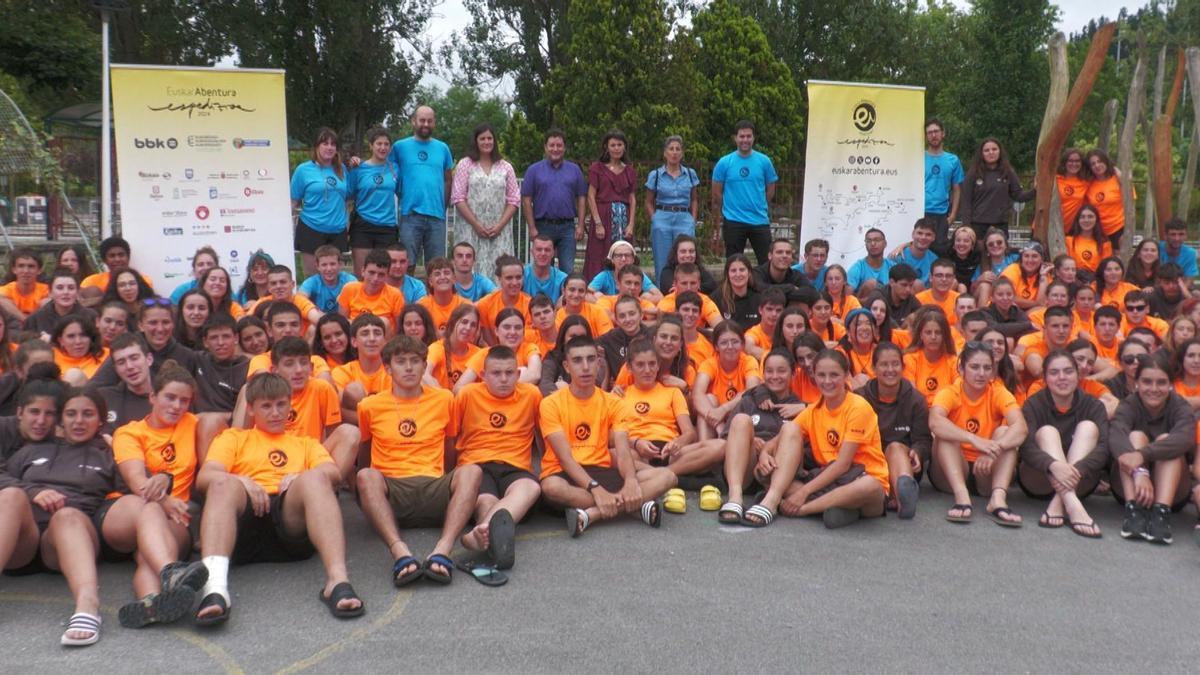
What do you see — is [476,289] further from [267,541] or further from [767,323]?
[267,541]

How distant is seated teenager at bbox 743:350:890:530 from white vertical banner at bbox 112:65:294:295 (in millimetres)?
5826

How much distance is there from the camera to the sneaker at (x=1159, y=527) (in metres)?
6.00

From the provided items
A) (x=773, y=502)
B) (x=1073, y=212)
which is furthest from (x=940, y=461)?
(x=1073, y=212)

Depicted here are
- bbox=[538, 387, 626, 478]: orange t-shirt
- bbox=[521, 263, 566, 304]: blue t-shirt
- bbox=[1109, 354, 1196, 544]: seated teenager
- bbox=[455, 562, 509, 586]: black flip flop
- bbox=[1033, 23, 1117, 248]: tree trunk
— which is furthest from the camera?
bbox=[1033, 23, 1117, 248]: tree trunk

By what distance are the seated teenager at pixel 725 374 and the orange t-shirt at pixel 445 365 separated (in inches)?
62.2

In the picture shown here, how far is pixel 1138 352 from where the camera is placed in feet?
24.1

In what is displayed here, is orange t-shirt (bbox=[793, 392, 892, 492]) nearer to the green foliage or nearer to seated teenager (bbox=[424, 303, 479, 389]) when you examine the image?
seated teenager (bbox=[424, 303, 479, 389])

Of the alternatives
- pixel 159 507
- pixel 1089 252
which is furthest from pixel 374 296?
pixel 1089 252

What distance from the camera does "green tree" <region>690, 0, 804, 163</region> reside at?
27359mm

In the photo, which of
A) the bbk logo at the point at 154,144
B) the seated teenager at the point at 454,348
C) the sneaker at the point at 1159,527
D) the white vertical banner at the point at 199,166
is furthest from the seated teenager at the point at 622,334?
the bbk logo at the point at 154,144

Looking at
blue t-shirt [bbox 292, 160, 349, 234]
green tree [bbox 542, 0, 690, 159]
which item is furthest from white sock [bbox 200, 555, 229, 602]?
green tree [bbox 542, 0, 690, 159]

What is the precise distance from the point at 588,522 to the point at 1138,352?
4076 millimetres

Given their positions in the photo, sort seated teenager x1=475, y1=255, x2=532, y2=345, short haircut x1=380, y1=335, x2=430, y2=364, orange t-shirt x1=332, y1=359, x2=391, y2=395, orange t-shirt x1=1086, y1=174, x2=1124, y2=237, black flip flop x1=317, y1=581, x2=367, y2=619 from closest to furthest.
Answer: black flip flop x1=317, y1=581, x2=367, y2=619 → short haircut x1=380, y1=335, x2=430, y2=364 → orange t-shirt x1=332, y1=359, x2=391, y2=395 → seated teenager x1=475, y1=255, x2=532, y2=345 → orange t-shirt x1=1086, y1=174, x2=1124, y2=237

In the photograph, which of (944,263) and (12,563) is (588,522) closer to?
(12,563)
